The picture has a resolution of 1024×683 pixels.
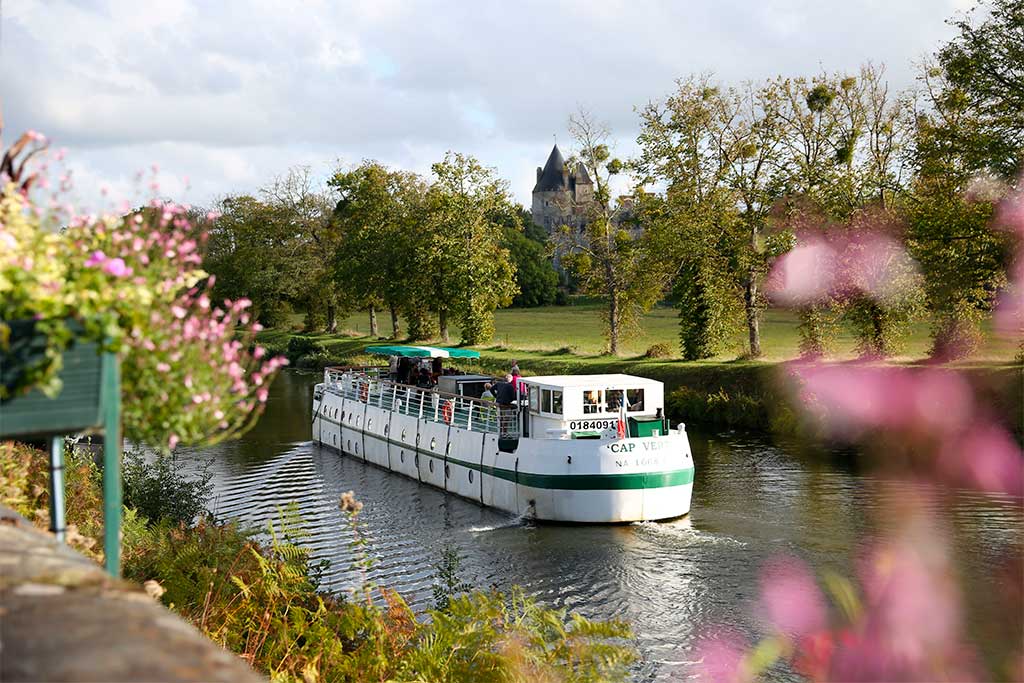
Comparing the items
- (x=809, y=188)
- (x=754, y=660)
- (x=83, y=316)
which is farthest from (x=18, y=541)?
(x=809, y=188)

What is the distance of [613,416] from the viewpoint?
29141mm

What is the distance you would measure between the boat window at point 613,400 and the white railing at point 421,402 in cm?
289

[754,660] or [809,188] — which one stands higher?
[809,188]

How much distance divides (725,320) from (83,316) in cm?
5058

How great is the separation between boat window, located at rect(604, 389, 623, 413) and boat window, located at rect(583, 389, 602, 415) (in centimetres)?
33

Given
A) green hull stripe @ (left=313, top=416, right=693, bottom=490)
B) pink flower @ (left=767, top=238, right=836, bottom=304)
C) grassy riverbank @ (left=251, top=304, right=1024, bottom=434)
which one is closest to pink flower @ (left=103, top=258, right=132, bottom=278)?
green hull stripe @ (left=313, top=416, right=693, bottom=490)

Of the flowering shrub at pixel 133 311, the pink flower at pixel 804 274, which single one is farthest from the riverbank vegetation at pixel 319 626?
the pink flower at pixel 804 274

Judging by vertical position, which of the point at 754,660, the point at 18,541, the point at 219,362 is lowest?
the point at 754,660

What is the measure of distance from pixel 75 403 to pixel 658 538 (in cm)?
2087

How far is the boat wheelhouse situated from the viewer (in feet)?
88.4

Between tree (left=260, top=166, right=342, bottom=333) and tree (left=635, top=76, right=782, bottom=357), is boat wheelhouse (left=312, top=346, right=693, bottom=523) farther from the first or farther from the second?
tree (left=260, top=166, right=342, bottom=333)

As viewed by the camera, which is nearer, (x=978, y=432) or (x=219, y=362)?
(x=219, y=362)

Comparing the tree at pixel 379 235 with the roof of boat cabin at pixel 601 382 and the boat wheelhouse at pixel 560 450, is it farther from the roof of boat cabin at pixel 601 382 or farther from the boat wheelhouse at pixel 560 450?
the roof of boat cabin at pixel 601 382

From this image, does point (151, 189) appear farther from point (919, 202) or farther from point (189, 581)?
point (919, 202)
